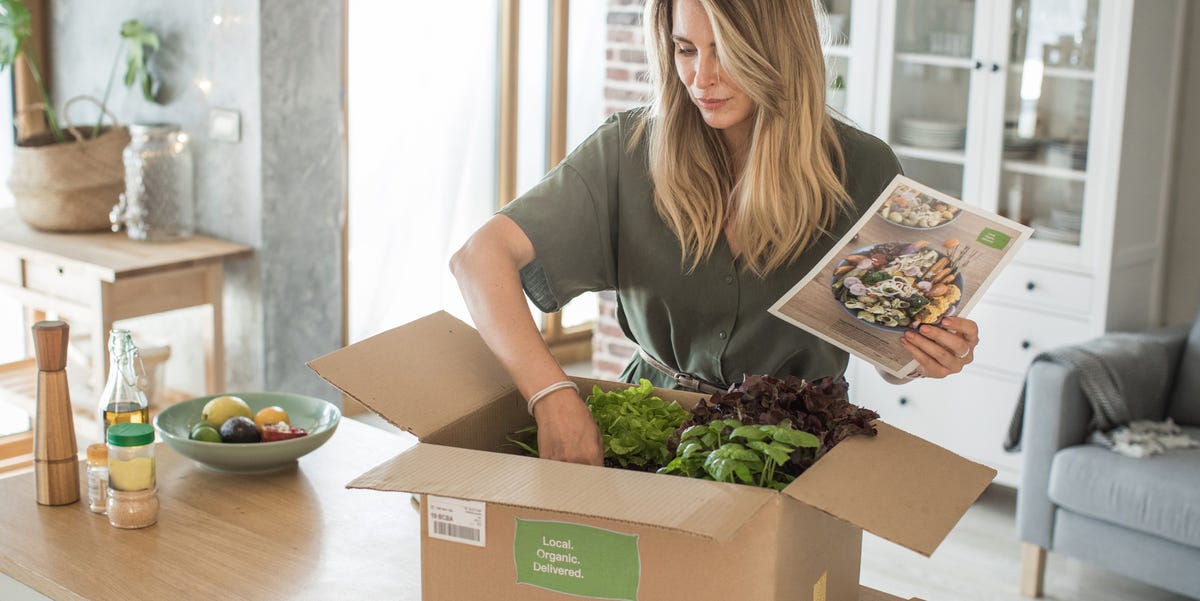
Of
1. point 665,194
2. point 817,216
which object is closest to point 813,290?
point 817,216

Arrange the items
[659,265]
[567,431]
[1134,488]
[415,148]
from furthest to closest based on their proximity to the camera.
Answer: [415,148]
[1134,488]
[659,265]
[567,431]

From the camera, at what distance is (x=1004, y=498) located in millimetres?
4145

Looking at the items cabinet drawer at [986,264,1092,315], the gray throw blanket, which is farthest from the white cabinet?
the gray throw blanket

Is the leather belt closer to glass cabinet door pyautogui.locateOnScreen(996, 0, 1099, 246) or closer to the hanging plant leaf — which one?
glass cabinet door pyautogui.locateOnScreen(996, 0, 1099, 246)

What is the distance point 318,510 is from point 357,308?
10.0 ft

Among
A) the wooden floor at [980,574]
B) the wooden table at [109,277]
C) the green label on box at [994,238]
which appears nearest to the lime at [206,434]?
the green label on box at [994,238]

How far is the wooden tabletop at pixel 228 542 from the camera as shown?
1575 mm

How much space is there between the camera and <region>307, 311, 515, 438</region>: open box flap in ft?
4.89

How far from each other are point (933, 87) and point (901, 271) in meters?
2.75

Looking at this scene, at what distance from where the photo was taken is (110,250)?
3881 millimetres

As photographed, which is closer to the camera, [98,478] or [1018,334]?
[98,478]

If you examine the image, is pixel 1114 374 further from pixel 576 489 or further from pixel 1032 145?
pixel 576 489

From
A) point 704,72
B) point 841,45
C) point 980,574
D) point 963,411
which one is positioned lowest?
point 980,574

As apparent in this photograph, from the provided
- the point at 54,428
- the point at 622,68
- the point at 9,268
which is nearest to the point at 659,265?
the point at 54,428
